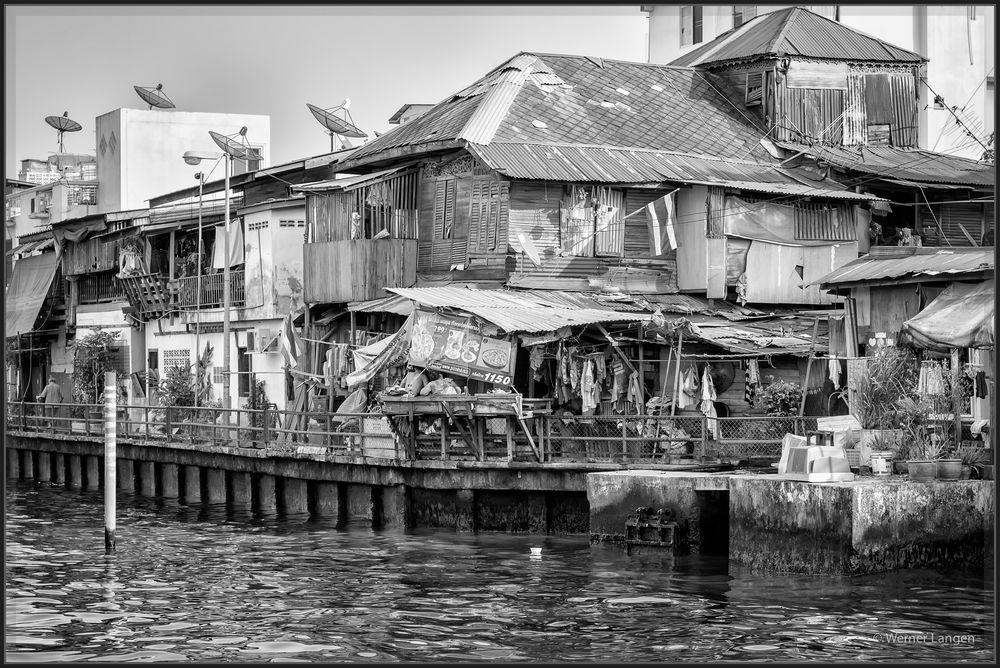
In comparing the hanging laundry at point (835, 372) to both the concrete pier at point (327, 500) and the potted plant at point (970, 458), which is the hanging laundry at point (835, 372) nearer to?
the potted plant at point (970, 458)

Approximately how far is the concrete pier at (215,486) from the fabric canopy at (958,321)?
17.5 m

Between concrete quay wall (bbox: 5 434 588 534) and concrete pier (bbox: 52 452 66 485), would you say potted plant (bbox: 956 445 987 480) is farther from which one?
concrete pier (bbox: 52 452 66 485)

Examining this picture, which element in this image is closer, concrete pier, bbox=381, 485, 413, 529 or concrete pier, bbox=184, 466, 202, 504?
concrete pier, bbox=381, 485, 413, 529

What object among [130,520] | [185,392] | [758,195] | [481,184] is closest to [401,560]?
[130,520]

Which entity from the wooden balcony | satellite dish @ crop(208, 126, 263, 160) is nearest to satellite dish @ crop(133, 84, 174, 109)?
satellite dish @ crop(208, 126, 263, 160)

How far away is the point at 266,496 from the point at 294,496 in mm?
1113

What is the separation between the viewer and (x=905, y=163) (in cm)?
3775

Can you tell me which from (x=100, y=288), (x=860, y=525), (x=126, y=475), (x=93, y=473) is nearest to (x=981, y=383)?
(x=860, y=525)

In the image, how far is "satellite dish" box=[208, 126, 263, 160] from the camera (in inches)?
1603

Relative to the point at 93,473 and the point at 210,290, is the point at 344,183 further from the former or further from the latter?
the point at 93,473

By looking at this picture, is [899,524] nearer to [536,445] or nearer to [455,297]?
[536,445]

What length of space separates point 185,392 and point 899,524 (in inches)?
966

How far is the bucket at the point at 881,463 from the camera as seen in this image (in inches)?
900

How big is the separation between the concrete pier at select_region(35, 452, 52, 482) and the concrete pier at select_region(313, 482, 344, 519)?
611 inches
